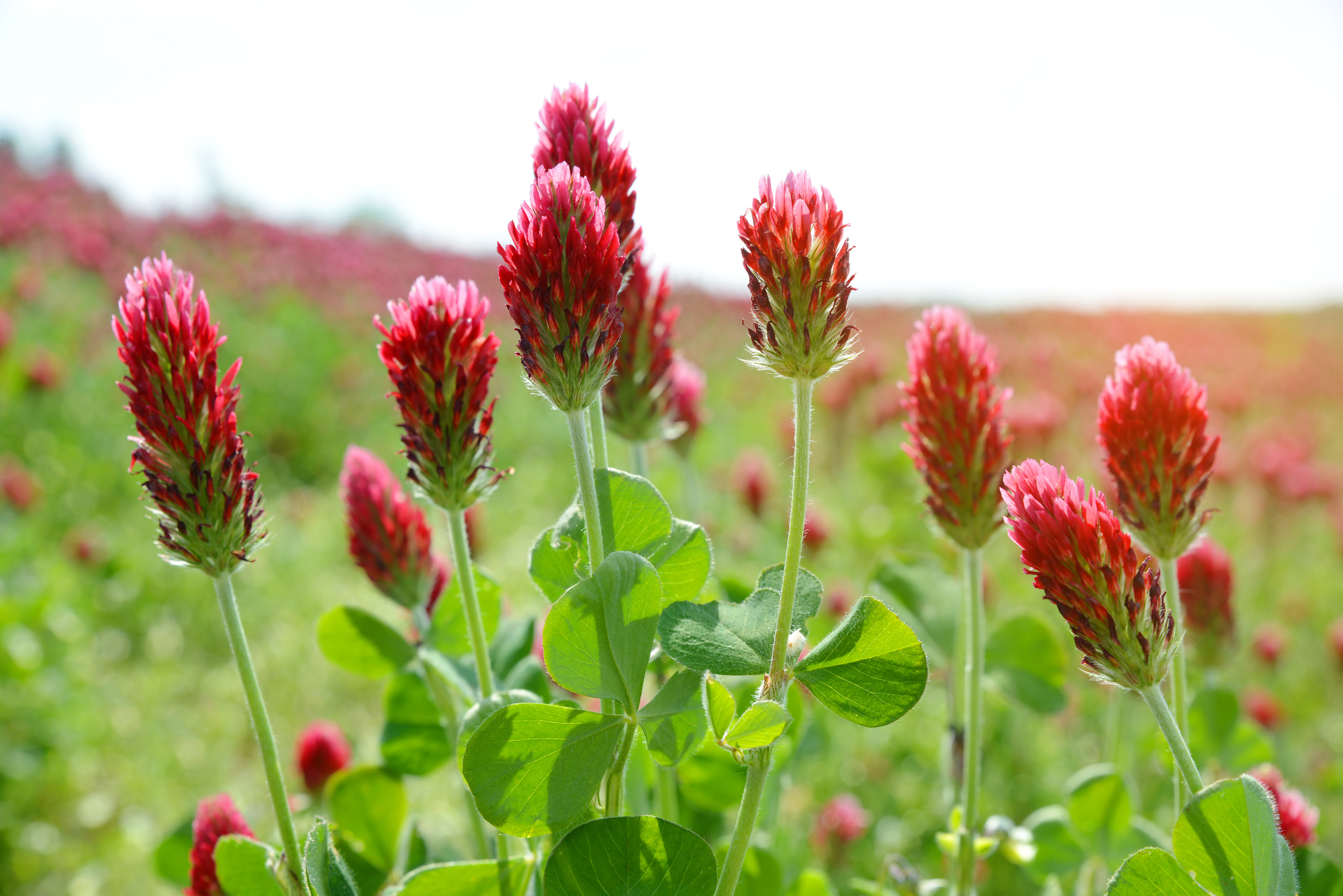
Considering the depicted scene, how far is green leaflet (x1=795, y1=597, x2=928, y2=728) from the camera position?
0.71m

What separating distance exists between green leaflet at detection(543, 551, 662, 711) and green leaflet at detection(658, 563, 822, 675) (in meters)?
0.03

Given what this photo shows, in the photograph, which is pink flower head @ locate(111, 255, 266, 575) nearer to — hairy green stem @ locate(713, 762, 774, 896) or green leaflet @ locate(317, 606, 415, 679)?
green leaflet @ locate(317, 606, 415, 679)

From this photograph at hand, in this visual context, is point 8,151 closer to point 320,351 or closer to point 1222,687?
point 320,351

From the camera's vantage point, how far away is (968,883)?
1036 millimetres

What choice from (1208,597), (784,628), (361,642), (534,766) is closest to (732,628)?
(784,628)

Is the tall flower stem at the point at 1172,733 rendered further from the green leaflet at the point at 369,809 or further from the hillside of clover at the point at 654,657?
the green leaflet at the point at 369,809

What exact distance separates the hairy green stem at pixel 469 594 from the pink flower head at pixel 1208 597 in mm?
1332

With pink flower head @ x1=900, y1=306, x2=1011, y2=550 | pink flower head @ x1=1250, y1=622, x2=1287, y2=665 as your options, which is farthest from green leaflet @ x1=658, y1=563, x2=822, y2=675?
pink flower head @ x1=1250, y1=622, x2=1287, y2=665

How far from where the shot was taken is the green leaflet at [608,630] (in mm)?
712

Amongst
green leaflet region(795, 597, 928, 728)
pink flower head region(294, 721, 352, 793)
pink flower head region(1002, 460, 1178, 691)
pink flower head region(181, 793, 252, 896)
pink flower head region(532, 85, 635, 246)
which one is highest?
pink flower head region(532, 85, 635, 246)

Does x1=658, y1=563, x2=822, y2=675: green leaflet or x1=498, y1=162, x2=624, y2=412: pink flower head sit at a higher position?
x1=498, y1=162, x2=624, y2=412: pink flower head

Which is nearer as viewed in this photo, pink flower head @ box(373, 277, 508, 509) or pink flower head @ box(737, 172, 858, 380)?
pink flower head @ box(737, 172, 858, 380)

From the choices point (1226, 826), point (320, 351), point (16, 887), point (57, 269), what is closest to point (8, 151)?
point (57, 269)

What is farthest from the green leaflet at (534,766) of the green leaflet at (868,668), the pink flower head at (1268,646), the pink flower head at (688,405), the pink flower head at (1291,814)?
the pink flower head at (1268,646)
